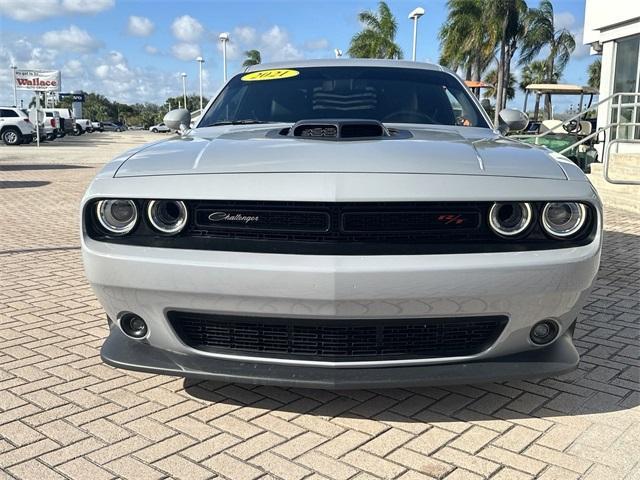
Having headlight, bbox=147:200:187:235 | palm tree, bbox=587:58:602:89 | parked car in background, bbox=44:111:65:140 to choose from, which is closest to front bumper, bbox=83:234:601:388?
headlight, bbox=147:200:187:235

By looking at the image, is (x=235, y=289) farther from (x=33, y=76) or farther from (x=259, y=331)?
(x=33, y=76)

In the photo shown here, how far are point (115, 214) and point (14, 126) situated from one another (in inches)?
1266

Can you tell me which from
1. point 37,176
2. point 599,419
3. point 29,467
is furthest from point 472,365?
point 37,176

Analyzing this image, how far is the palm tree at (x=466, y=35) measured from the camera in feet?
117

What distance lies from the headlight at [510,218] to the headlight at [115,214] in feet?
4.82

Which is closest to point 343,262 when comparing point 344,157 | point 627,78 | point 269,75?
point 344,157

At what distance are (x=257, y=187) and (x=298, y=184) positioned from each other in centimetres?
16

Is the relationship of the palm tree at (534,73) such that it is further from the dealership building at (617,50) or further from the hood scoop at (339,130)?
the hood scoop at (339,130)

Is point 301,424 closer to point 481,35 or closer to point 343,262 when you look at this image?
point 343,262

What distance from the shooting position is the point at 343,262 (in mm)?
2334

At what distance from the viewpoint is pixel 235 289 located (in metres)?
2.37

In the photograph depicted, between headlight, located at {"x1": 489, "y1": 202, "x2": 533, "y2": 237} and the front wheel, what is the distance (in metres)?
33.1

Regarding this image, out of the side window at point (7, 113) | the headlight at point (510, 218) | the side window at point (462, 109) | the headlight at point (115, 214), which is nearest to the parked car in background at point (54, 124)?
the side window at point (7, 113)

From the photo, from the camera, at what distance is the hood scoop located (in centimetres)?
293
